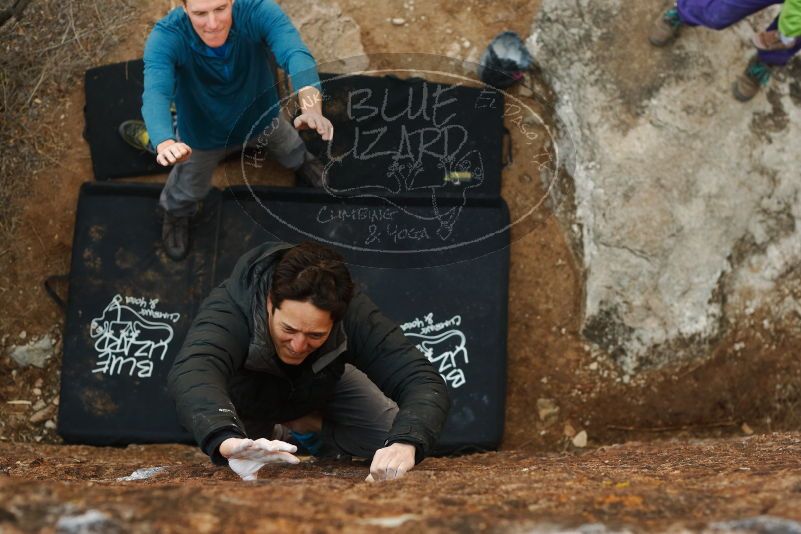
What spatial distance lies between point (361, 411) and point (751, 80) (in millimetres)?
2954

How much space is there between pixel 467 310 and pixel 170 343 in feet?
5.14

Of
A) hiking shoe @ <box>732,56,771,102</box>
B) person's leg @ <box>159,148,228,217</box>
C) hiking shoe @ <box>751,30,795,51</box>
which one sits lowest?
person's leg @ <box>159,148,228,217</box>

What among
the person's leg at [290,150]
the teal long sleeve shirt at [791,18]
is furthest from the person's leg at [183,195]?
the teal long sleeve shirt at [791,18]

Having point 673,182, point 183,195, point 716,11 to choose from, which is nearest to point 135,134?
→ point 183,195

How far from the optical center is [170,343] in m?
4.62

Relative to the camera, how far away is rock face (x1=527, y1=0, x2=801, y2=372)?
4801 mm

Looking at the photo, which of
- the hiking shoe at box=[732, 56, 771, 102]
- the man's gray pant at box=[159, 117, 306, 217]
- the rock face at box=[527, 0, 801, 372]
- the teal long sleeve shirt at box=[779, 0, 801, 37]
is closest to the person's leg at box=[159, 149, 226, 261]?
the man's gray pant at box=[159, 117, 306, 217]

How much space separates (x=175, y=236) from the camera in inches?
185

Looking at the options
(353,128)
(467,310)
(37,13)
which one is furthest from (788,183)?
(37,13)

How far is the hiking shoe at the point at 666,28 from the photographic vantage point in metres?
4.82

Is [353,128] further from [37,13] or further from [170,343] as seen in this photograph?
[37,13]

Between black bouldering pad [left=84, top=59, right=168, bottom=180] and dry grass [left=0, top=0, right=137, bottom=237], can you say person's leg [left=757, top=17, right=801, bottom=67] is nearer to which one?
black bouldering pad [left=84, top=59, right=168, bottom=180]

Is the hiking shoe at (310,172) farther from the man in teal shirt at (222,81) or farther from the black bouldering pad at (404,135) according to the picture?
the man in teal shirt at (222,81)

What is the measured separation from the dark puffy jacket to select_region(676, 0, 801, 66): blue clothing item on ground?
2.57 m
